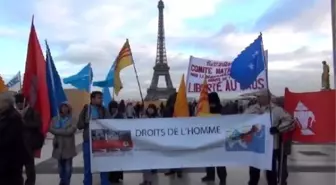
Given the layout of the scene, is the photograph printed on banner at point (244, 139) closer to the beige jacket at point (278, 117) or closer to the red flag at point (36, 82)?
the beige jacket at point (278, 117)

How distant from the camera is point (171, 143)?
8906 mm

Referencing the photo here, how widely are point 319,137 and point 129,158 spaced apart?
3.45 meters

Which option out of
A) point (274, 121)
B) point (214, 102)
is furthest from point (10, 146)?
point (214, 102)

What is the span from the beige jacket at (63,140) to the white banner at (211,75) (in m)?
5.24

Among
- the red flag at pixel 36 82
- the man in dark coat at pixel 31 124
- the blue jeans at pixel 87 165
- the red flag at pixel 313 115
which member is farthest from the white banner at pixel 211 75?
the man in dark coat at pixel 31 124

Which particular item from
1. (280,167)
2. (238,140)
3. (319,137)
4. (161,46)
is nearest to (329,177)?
(319,137)

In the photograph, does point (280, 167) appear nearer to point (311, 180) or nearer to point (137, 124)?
point (311, 180)

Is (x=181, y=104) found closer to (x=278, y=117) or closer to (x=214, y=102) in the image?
(x=214, y=102)

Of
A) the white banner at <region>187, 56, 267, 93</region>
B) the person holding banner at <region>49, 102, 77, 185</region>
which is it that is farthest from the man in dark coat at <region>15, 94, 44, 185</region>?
the white banner at <region>187, 56, 267, 93</region>

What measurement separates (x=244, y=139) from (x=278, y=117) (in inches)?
25.8

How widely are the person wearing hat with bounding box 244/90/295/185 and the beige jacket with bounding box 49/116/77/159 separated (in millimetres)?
3012

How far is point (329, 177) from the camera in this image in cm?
1075

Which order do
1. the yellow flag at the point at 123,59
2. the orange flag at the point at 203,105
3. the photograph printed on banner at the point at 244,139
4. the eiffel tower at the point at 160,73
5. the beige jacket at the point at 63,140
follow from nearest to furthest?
the photograph printed on banner at the point at 244,139 < the beige jacket at the point at 63,140 < the orange flag at the point at 203,105 < the yellow flag at the point at 123,59 < the eiffel tower at the point at 160,73

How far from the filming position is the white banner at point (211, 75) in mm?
13727
